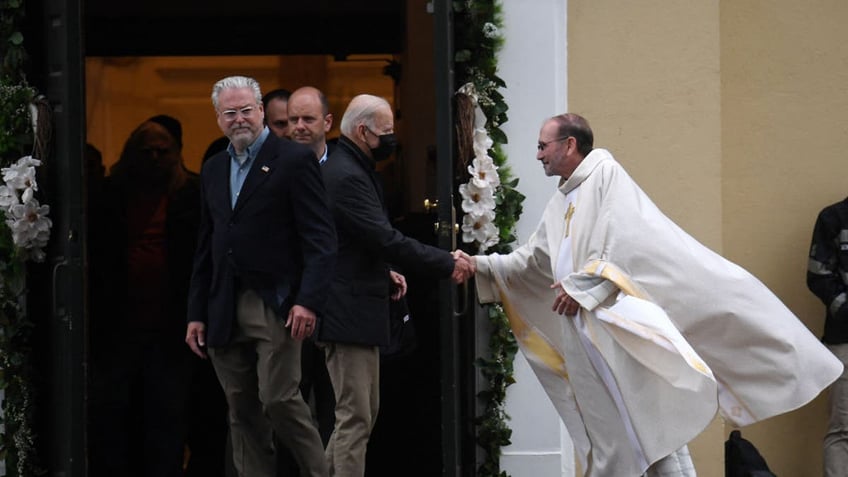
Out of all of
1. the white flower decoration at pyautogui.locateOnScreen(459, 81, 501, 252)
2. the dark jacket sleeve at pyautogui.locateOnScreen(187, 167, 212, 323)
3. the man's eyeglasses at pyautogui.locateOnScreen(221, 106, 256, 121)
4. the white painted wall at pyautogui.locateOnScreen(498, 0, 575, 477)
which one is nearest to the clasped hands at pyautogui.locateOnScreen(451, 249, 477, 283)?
the white flower decoration at pyautogui.locateOnScreen(459, 81, 501, 252)

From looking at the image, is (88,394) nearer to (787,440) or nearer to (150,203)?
(150,203)

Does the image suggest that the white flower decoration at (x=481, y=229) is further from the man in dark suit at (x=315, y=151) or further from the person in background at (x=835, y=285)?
the person in background at (x=835, y=285)

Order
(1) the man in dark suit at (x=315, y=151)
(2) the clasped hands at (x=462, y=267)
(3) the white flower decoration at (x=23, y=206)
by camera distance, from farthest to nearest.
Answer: (1) the man in dark suit at (x=315, y=151)
(3) the white flower decoration at (x=23, y=206)
(2) the clasped hands at (x=462, y=267)

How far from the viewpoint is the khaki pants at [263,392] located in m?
6.97

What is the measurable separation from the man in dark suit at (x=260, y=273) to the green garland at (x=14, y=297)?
127 centimetres

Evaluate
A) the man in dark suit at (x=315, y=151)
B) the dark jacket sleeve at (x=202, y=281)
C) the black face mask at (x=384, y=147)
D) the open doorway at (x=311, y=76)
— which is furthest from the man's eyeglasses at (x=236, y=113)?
the open doorway at (x=311, y=76)

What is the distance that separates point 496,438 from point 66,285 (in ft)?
7.36

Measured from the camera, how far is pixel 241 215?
23.1 ft

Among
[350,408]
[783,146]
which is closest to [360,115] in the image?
[350,408]

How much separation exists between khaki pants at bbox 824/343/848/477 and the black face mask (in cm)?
296

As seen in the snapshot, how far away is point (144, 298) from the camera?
836 centimetres

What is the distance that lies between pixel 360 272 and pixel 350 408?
24.5 inches

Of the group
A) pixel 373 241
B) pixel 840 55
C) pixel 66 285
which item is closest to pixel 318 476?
pixel 373 241

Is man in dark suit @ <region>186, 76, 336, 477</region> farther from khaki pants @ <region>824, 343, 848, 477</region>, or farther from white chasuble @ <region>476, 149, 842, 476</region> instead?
khaki pants @ <region>824, 343, 848, 477</region>
